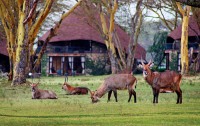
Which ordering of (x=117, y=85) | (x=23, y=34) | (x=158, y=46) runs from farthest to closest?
(x=158, y=46), (x=23, y=34), (x=117, y=85)

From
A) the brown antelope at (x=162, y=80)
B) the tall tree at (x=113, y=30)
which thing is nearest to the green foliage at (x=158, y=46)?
the tall tree at (x=113, y=30)

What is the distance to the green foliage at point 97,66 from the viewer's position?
81750 millimetres

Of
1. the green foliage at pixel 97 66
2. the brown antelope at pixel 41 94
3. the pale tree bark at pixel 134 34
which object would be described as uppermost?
the pale tree bark at pixel 134 34

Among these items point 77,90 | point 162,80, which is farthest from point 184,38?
point 162,80

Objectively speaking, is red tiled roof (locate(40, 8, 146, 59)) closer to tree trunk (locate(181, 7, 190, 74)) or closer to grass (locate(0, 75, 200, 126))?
tree trunk (locate(181, 7, 190, 74))

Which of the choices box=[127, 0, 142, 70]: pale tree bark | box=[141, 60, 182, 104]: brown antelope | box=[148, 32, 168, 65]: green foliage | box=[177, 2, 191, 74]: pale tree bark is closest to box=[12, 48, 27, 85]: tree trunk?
box=[141, 60, 182, 104]: brown antelope

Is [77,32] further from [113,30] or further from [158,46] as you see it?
[113,30]

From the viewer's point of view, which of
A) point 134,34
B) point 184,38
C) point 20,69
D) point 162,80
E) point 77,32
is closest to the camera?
point 162,80

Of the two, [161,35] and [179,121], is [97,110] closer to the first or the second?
[179,121]

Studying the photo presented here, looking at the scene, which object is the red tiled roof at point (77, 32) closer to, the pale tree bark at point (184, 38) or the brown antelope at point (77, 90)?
the pale tree bark at point (184, 38)

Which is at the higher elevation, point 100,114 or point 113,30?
point 113,30

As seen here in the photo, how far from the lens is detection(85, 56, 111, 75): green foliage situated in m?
81.8

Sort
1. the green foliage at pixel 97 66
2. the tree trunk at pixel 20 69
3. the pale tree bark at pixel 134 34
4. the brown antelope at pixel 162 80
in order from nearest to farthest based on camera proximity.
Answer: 1. the brown antelope at pixel 162 80
2. the tree trunk at pixel 20 69
3. the pale tree bark at pixel 134 34
4. the green foliage at pixel 97 66

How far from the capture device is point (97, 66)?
3228 inches
